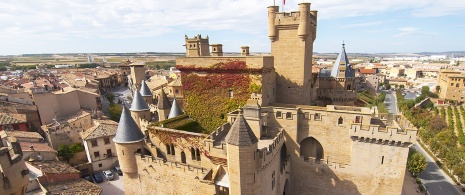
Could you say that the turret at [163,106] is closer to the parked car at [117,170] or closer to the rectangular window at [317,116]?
the parked car at [117,170]

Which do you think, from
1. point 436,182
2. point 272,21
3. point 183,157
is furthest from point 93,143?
point 436,182

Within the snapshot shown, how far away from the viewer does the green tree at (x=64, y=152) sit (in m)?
35.9

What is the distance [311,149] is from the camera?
24.9 metres

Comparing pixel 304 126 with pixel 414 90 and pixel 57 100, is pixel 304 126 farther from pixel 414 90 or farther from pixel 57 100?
pixel 414 90

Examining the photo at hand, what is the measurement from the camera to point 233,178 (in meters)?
16.9

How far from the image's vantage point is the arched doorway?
24391 mm

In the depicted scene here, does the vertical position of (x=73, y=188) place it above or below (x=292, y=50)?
below

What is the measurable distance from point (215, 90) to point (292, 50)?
8913 millimetres

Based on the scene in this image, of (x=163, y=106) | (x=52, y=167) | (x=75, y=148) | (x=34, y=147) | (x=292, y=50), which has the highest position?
(x=292, y=50)

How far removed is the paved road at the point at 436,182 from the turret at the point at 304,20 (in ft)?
107

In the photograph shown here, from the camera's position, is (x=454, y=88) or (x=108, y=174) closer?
(x=108, y=174)

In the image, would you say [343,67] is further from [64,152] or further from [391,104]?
[391,104]

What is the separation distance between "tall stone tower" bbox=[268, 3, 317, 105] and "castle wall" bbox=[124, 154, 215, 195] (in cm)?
1205

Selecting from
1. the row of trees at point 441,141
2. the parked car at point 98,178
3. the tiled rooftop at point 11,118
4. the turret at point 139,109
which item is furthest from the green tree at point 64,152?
the row of trees at point 441,141
